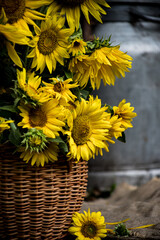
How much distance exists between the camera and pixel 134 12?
7.72ft

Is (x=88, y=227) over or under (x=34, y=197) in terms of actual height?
under

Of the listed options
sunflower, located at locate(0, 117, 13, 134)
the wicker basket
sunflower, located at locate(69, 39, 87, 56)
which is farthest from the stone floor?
sunflower, located at locate(69, 39, 87, 56)

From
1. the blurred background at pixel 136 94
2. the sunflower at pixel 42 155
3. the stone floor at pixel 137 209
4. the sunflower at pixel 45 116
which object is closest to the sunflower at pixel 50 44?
the sunflower at pixel 45 116

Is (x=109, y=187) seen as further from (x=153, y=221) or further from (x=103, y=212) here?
(x=153, y=221)

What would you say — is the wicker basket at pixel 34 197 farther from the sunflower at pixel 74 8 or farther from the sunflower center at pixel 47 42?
the sunflower at pixel 74 8

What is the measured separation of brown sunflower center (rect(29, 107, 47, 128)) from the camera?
904 mm

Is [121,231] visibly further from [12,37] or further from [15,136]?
[12,37]

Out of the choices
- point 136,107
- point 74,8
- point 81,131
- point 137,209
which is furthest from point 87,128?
point 136,107

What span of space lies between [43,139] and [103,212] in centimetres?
69

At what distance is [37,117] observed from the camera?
0.91 m

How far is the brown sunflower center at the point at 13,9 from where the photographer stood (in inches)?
34.7

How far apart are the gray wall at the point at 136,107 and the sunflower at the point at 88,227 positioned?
1.26 metres

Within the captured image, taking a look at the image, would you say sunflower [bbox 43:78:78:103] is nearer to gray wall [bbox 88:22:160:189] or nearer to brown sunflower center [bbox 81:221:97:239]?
Answer: brown sunflower center [bbox 81:221:97:239]

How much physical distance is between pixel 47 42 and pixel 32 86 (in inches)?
5.6
